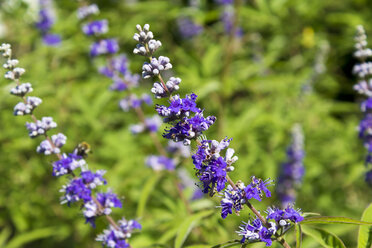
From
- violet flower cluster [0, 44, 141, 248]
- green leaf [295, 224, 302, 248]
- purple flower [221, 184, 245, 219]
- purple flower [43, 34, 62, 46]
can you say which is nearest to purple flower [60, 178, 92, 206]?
violet flower cluster [0, 44, 141, 248]

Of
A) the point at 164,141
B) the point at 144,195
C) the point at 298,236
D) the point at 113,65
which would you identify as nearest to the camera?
the point at 298,236

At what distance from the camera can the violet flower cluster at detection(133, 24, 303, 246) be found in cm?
303

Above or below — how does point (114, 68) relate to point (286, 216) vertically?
above

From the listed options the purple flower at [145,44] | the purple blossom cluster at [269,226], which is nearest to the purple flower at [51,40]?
the purple flower at [145,44]

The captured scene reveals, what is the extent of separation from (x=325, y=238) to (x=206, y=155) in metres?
1.32

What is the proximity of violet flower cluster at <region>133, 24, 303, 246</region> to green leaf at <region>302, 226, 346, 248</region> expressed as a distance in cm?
45

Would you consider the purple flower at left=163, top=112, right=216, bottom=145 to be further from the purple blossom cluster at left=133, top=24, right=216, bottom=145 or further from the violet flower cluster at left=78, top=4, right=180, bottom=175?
the violet flower cluster at left=78, top=4, right=180, bottom=175

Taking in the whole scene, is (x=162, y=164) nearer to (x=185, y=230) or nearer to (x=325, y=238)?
(x=185, y=230)

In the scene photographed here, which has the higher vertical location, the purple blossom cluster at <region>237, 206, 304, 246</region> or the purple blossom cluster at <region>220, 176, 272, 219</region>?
the purple blossom cluster at <region>220, 176, 272, 219</region>

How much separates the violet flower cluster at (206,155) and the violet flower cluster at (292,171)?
365 centimetres

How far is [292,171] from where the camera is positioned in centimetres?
693

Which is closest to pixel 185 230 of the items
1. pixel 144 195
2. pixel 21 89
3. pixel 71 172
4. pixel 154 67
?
pixel 71 172

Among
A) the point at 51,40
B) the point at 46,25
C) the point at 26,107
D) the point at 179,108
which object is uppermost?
the point at 46,25

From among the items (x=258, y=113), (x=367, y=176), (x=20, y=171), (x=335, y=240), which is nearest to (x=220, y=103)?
(x=258, y=113)
